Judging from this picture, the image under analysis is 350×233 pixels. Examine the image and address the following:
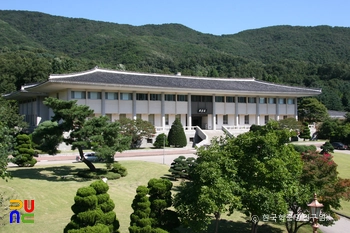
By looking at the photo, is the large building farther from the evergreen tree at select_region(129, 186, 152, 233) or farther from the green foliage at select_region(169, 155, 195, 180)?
the evergreen tree at select_region(129, 186, 152, 233)

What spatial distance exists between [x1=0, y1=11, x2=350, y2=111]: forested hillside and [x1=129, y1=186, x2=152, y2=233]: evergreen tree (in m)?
57.1

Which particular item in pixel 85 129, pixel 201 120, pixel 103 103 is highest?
pixel 103 103

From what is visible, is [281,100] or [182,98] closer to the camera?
[182,98]

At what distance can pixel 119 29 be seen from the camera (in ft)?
456

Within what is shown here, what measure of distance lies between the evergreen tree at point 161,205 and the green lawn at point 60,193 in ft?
7.35

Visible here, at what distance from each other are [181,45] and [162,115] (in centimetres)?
8535

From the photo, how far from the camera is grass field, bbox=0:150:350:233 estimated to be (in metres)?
13.9

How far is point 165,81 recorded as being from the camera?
46.7 metres

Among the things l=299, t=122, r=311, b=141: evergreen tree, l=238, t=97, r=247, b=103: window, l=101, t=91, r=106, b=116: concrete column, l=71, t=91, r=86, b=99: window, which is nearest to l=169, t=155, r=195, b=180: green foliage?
l=101, t=91, r=106, b=116: concrete column

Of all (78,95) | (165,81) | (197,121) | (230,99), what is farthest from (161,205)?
(230,99)

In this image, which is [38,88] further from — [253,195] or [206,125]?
[253,195]

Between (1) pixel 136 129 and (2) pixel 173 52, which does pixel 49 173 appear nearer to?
(1) pixel 136 129

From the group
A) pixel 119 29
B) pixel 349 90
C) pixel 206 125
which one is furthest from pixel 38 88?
pixel 119 29

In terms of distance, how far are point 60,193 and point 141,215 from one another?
8148 millimetres
